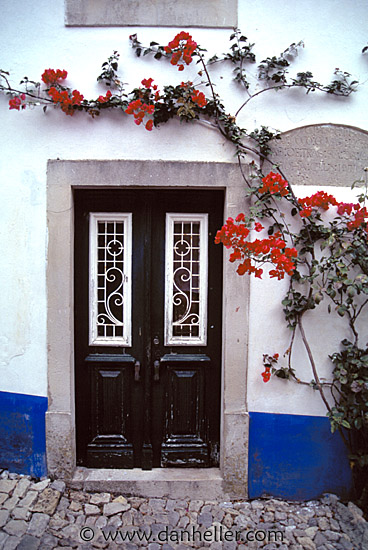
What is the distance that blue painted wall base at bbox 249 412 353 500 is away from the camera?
2865 millimetres

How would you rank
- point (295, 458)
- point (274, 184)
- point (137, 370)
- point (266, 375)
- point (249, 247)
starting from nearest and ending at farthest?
point (249, 247), point (274, 184), point (266, 375), point (295, 458), point (137, 370)

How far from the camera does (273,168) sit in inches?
110

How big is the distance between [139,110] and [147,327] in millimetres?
1626

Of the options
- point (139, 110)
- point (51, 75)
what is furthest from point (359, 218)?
point (51, 75)

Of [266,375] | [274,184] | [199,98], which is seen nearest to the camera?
[274,184]

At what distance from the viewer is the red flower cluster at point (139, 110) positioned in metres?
2.62

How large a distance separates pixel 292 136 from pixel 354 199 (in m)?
0.67

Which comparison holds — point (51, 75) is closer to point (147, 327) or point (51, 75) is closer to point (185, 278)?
point (185, 278)

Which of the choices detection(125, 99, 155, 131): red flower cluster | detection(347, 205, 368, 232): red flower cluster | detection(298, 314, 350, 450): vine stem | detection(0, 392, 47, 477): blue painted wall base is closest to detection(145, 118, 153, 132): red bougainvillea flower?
detection(125, 99, 155, 131): red flower cluster

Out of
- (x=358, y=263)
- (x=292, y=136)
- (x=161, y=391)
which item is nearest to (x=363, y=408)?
(x=358, y=263)

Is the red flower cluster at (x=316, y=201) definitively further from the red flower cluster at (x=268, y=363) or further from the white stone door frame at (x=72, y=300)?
the red flower cluster at (x=268, y=363)

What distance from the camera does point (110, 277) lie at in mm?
3023

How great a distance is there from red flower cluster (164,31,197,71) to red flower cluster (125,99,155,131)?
355 mm

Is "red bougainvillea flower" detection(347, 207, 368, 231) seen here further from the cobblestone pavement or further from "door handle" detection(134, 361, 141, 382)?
the cobblestone pavement
